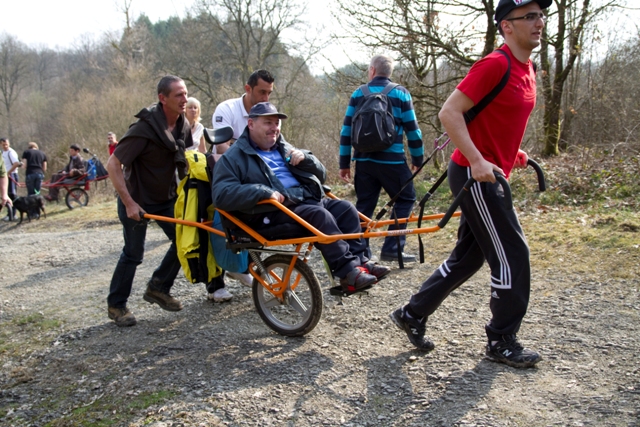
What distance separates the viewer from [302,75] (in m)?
26.2

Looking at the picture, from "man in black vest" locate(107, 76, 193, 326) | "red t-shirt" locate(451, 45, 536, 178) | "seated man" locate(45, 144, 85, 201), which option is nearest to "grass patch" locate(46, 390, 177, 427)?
"man in black vest" locate(107, 76, 193, 326)

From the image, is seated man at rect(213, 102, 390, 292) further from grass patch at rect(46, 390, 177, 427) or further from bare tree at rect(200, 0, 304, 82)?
bare tree at rect(200, 0, 304, 82)

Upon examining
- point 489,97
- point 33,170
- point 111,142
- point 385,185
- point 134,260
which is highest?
point 111,142

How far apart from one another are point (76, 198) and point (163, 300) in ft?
43.6

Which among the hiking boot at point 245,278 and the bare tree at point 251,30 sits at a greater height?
the bare tree at point 251,30

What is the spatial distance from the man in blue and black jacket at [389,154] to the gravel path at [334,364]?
0.86 metres

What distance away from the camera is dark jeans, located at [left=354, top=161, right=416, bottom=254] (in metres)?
5.80

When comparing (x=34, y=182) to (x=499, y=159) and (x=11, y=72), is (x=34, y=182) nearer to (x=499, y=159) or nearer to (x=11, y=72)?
(x=499, y=159)

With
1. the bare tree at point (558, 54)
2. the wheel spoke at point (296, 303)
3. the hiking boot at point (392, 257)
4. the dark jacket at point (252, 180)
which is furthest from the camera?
the bare tree at point (558, 54)

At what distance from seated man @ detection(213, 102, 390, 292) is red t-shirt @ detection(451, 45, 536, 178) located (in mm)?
1146

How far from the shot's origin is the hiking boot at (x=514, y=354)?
3330 millimetres

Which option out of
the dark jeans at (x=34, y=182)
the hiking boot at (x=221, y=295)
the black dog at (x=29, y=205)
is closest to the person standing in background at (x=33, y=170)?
the dark jeans at (x=34, y=182)

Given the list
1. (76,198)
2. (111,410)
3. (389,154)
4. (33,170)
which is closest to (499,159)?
(389,154)

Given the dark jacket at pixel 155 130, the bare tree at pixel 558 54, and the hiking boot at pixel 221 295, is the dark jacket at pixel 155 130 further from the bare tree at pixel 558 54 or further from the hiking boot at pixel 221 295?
the bare tree at pixel 558 54
